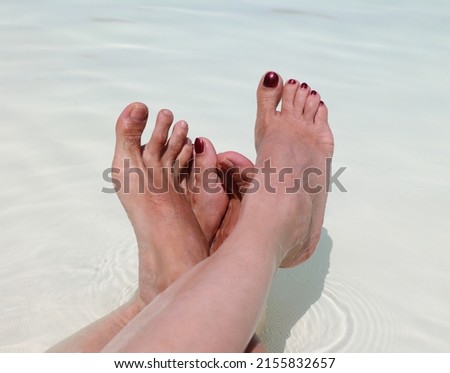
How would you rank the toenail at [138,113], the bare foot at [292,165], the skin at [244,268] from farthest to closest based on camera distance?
the toenail at [138,113] < the bare foot at [292,165] < the skin at [244,268]

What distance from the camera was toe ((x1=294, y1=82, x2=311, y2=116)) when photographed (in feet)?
5.48

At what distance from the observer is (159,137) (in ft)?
4.81

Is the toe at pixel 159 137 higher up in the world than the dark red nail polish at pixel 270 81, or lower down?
lower down

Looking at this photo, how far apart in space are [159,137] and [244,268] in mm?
592

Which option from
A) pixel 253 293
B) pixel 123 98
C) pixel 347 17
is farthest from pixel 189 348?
pixel 347 17

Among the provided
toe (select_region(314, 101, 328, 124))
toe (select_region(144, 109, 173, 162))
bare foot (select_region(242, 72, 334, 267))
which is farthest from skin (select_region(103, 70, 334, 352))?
toe (select_region(144, 109, 173, 162))

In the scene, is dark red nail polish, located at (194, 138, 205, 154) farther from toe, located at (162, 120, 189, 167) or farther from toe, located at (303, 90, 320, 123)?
toe, located at (303, 90, 320, 123)

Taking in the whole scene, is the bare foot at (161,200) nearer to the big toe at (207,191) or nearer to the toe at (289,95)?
the big toe at (207,191)

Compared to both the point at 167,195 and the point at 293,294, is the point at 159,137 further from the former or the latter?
the point at 293,294

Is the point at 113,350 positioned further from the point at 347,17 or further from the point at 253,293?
the point at 347,17

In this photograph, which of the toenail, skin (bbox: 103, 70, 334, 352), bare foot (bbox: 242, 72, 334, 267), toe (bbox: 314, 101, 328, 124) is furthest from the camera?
toe (bbox: 314, 101, 328, 124)

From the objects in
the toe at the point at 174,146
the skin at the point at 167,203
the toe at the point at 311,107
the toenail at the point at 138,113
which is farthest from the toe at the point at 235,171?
the toe at the point at 311,107

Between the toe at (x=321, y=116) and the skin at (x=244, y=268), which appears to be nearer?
the skin at (x=244, y=268)

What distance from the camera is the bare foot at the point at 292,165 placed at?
1.20 metres
